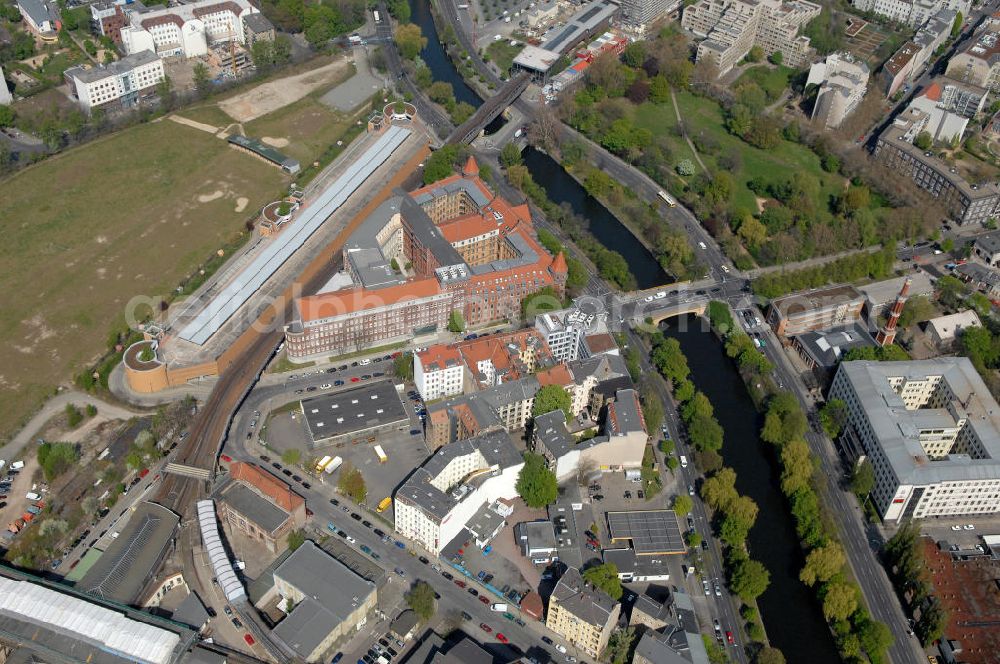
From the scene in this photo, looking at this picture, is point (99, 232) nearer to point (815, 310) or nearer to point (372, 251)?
point (372, 251)

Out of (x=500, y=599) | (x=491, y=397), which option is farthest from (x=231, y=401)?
(x=500, y=599)

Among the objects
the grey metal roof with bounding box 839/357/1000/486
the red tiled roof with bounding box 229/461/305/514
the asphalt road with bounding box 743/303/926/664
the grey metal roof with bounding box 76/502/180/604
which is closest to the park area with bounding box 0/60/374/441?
the grey metal roof with bounding box 76/502/180/604

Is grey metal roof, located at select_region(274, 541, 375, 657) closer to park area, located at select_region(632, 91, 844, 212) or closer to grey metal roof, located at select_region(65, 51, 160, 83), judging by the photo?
park area, located at select_region(632, 91, 844, 212)

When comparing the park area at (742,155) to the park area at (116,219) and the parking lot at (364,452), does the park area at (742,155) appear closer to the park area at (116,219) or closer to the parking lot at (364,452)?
the park area at (116,219)

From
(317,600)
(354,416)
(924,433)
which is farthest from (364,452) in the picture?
Answer: (924,433)

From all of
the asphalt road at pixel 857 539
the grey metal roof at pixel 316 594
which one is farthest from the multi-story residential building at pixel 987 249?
the grey metal roof at pixel 316 594

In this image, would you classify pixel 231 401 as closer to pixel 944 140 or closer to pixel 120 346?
pixel 120 346
